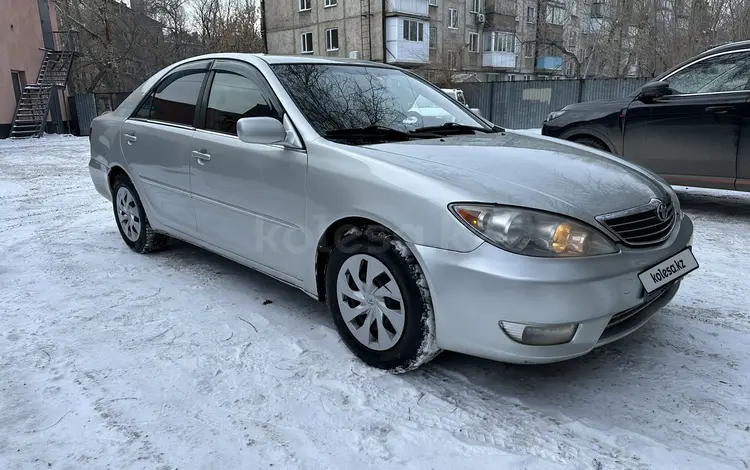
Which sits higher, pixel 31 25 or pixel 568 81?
pixel 31 25

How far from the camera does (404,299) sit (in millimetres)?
2471

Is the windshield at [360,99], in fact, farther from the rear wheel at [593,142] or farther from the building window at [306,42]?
the building window at [306,42]

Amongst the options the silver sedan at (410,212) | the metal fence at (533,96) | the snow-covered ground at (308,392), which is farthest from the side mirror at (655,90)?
the metal fence at (533,96)

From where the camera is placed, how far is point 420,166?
100 inches

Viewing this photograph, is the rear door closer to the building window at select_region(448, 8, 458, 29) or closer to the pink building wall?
the pink building wall

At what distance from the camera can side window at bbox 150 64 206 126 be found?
3896mm

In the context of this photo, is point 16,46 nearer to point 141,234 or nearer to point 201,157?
point 141,234

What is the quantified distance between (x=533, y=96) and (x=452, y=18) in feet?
66.4

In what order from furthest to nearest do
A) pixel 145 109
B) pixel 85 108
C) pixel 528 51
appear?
pixel 528 51 → pixel 85 108 → pixel 145 109

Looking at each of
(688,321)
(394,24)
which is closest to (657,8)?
(394,24)

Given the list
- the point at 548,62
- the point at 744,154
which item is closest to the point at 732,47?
the point at 744,154

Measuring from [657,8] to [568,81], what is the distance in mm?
5811

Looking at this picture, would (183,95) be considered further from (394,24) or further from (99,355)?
(394,24)

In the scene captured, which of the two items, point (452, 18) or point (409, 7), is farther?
point (452, 18)
